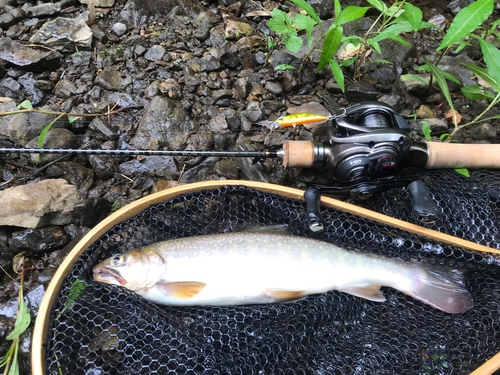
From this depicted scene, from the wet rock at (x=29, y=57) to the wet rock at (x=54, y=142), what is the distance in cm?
106

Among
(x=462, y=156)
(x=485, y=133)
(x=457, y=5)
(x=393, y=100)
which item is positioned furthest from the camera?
(x=457, y=5)

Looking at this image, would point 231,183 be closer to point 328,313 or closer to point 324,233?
point 324,233

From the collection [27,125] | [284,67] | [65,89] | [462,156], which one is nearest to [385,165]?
[462,156]

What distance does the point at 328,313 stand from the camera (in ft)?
6.01

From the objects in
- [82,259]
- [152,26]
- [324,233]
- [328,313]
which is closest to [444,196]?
[324,233]

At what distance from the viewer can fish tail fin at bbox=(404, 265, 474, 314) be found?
1880 mm

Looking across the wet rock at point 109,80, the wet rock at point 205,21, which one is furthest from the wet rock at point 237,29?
the wet rock at point 109,80

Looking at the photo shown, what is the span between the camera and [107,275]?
1.84 metres

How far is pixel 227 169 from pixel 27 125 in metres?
Result: 1.83

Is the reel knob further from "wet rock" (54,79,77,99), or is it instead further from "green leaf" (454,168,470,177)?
"wet rock" (54,79,77,99)

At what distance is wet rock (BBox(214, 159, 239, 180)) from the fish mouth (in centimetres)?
116

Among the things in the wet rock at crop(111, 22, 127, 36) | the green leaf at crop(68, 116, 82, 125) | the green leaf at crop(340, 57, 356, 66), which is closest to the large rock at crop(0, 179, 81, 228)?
the green leaf at crop(68, 116, 82, 125)

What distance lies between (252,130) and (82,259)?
1.82m

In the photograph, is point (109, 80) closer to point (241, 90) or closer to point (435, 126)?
point (241, 90)
